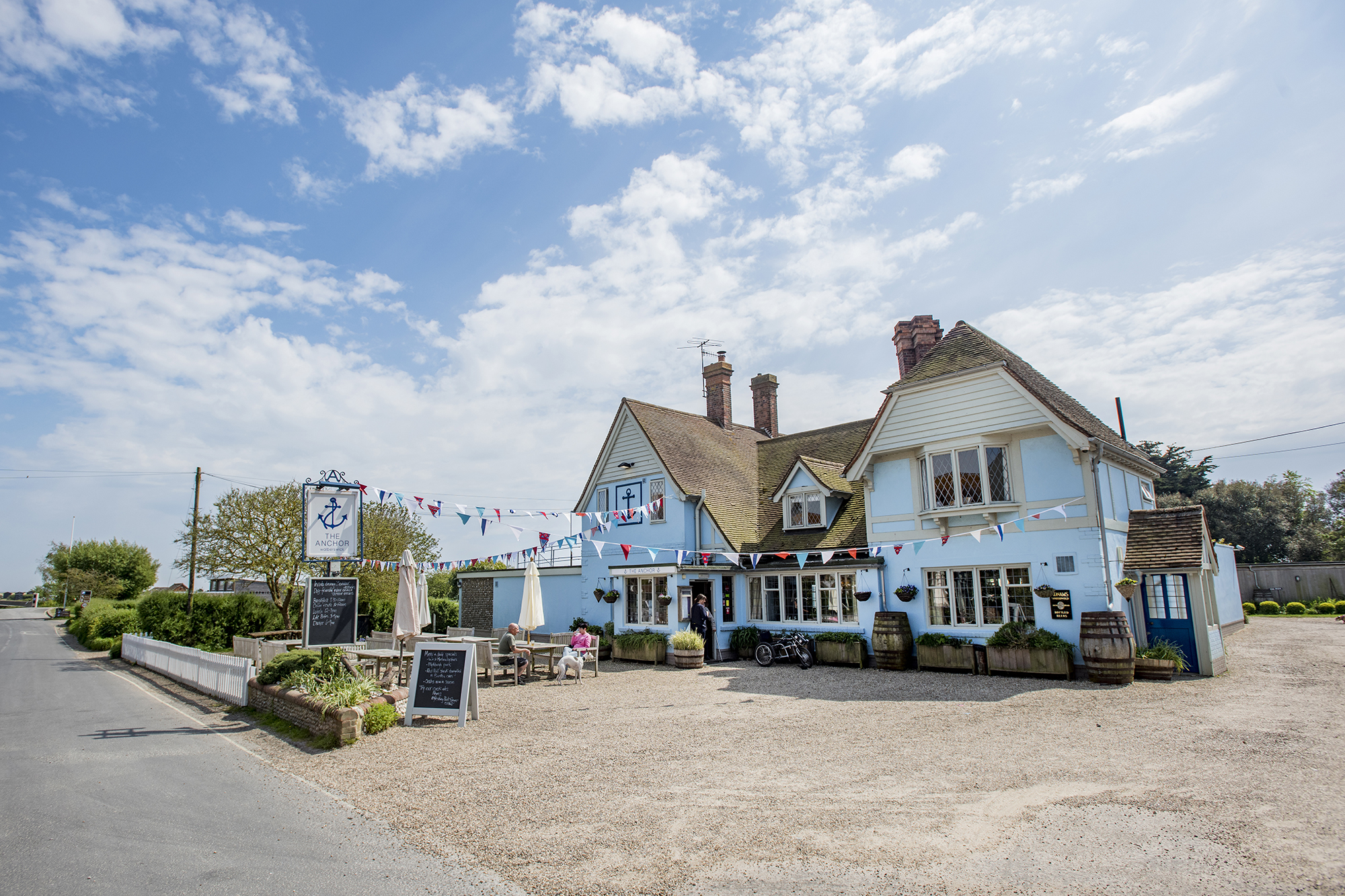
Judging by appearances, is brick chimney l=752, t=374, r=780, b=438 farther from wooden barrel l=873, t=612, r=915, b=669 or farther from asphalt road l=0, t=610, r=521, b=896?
asphalt road l=0, t=610, r=521, b=896

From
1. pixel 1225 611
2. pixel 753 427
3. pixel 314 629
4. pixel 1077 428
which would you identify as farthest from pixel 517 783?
pixel 1225 611

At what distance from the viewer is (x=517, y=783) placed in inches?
298

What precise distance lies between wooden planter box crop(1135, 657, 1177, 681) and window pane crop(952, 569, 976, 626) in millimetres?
3337

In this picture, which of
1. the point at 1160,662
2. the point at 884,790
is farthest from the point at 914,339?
the point at 884,790

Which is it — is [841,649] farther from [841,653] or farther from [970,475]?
[970,475]

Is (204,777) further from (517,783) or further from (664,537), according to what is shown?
(664,537)

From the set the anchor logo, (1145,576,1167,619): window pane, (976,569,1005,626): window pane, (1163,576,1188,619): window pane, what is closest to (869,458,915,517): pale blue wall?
(976,569,1005,626): window pane

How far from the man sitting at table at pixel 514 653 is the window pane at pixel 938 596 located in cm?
967

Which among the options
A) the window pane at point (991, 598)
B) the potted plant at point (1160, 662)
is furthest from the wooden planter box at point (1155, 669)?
the window pane at point (991, 598)

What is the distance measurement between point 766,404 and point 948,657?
600 inches

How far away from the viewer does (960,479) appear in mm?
16734

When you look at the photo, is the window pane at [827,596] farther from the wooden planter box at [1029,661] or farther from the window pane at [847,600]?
the wooden planter box at [1029,661]

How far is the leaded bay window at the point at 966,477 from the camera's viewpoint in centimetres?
1628

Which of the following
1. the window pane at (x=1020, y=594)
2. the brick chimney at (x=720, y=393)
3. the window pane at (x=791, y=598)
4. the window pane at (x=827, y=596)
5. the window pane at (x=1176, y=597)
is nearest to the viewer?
the window pane at (x=1176, y=597)
